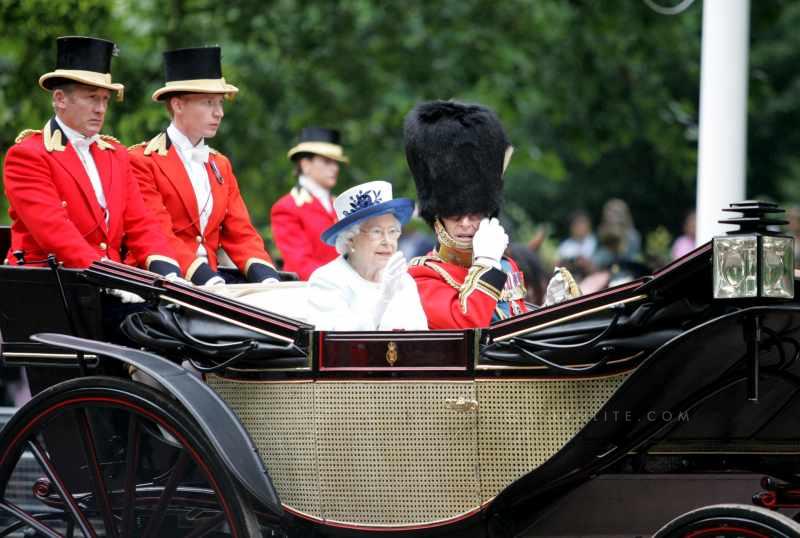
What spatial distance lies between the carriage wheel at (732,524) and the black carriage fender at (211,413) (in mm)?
1134

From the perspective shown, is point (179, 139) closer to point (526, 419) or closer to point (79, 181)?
point (79, 181)

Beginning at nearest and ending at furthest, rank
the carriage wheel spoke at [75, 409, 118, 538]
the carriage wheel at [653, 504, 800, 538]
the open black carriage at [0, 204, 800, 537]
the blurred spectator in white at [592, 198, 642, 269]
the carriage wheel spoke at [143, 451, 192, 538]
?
the carriage wheel at [653, 504, 800, 538] → the open black carriage at [0, 204, 800, 537] → the carriage wheel spoke at [143, 451, 192, 538] → the carriage wheel spoke at [75, 409, 118, 538] → the blurred spectator in white at [592, 198, 642, 269]

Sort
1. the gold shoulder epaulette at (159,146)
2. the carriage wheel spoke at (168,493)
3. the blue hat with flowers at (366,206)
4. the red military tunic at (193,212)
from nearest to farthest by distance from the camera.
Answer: the carriage wheel spoke at (168,493)
the blue hat with flowers at (366,206)
the red military tunic at (193,212)
the gold shoulder epaulette at (159,146)

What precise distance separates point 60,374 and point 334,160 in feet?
13.5

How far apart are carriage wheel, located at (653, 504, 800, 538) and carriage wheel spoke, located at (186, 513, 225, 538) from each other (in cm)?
130

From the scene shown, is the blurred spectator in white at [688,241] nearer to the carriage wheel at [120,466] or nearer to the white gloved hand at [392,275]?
the white gloved hand at [392,275]

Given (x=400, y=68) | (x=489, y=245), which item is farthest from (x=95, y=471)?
(x=400, y=68)

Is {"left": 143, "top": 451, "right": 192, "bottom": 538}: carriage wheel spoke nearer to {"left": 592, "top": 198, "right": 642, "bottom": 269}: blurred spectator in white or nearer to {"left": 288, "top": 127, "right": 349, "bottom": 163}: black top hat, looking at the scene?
{"left": 288, "top": 127, "right": 349, "bottom": 163}: black top hat

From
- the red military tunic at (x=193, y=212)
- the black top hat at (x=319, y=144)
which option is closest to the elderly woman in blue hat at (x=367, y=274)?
the red military tunic at (x=193, y=212)

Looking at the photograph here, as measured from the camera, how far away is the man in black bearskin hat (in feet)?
15.7

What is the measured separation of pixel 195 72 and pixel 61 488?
1691mm

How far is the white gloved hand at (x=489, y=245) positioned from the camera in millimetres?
4629

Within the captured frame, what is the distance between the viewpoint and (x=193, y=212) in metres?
5.55

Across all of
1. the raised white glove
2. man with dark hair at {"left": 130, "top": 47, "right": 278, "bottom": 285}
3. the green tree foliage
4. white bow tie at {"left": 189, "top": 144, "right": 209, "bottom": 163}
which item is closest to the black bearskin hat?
the raised white glove
